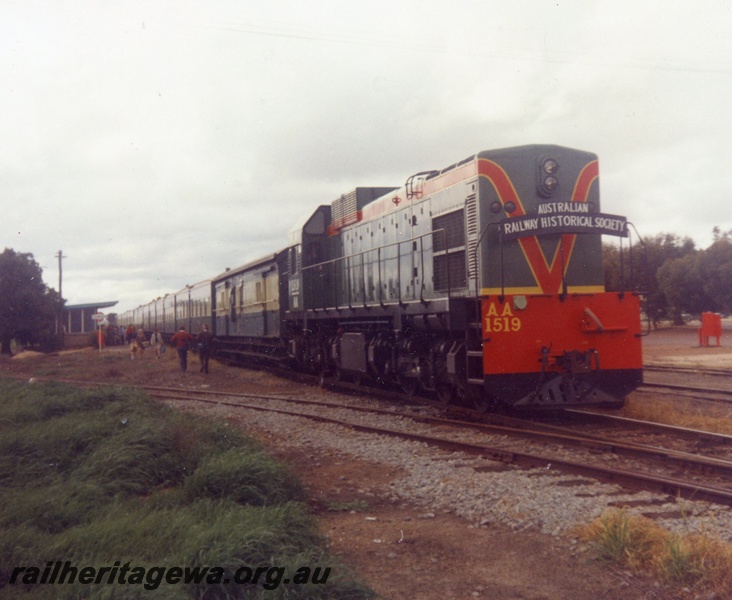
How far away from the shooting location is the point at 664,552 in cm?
383

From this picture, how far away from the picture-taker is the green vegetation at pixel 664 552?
3.55m

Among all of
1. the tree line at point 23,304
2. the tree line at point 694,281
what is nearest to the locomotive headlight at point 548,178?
the tree line at point 694,281

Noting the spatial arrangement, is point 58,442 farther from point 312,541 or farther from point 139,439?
point 312,541

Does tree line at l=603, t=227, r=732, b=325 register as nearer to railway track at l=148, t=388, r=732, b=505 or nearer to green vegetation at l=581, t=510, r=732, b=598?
railway track at l=148, t=388, r=732, b=505

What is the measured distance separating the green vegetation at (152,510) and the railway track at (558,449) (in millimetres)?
2357

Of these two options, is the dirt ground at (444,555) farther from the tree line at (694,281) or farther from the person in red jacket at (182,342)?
the tree line at (694,281)

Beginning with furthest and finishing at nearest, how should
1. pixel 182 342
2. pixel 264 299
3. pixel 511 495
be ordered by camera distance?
pixel 182 342 → pixel 264 299 → pixel 511 495

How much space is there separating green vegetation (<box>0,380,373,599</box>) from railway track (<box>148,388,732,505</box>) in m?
2.36

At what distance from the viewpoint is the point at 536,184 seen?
9656mm

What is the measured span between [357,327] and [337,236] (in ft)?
9.35

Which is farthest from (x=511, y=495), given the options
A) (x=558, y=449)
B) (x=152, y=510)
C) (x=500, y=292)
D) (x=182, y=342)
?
(x=182, y=342)

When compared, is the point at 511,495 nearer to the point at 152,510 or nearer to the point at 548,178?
the point at 152,510

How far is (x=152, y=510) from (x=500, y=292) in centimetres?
583

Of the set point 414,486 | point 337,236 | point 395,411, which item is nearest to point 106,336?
point 337,236
